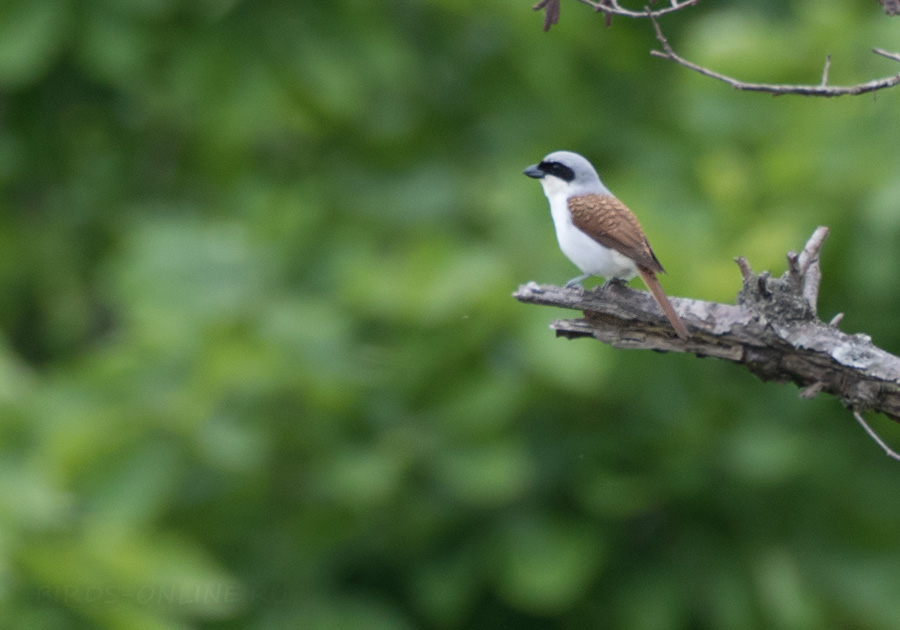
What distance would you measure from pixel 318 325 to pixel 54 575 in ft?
7.43

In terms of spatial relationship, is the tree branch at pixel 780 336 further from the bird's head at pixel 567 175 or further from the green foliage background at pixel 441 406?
the green foliage background at pixel 441 406

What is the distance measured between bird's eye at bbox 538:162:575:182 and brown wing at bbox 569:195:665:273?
0.66 ft

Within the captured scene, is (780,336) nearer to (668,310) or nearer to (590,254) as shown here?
(668,310)

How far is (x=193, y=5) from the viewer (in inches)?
333

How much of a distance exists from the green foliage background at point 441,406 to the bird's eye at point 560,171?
177 centimetres

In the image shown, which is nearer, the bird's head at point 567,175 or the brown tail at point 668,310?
the brown tail at point 668,310

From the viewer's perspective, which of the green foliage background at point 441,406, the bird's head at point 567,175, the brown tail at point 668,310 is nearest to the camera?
the brown tail at point 668,310

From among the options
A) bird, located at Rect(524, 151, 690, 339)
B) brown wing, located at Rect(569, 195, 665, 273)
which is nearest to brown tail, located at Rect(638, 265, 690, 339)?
bird, located at Rect(524, 151, 690, 339)

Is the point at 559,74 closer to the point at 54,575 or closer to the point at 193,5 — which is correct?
the point at 193,5

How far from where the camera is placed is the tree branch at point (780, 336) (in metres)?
3.29

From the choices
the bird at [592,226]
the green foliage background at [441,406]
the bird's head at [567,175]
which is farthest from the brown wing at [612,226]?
the green foliage background at [441,406]

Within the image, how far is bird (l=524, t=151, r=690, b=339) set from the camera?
4090 mm

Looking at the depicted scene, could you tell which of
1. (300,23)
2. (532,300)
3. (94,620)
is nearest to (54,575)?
(94,620)

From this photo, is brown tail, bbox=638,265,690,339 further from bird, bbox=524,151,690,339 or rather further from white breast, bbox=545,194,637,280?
white breast, bbox=545,194,637,280
